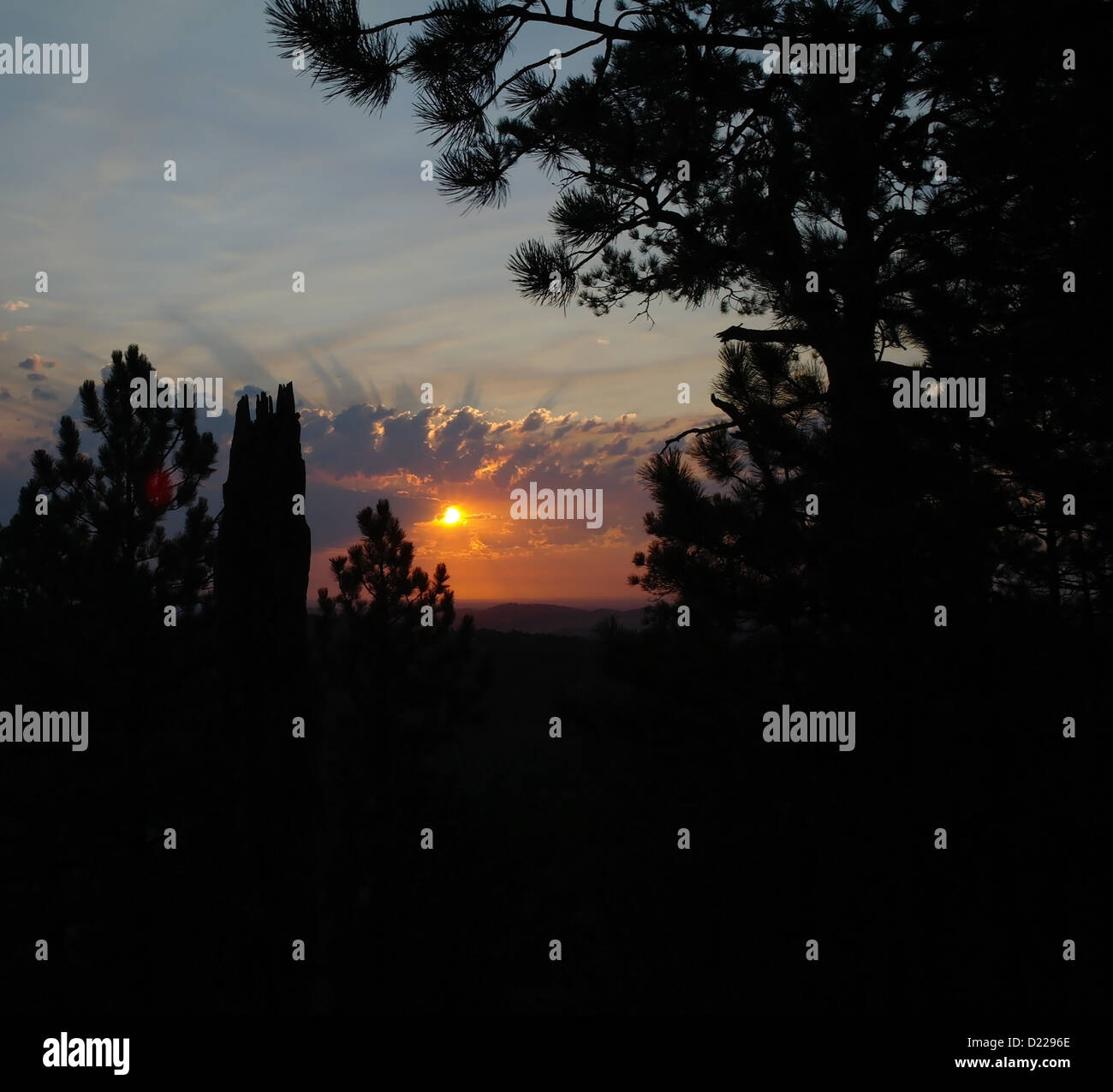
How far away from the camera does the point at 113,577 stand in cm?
1220

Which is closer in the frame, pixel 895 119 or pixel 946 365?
pixel 946 365

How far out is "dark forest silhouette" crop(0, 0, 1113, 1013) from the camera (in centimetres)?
478

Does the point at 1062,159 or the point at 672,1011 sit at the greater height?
the point at 1062,159

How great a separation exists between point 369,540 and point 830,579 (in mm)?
11371

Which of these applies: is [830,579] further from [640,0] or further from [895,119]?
[640,0]

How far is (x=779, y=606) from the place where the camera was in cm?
734

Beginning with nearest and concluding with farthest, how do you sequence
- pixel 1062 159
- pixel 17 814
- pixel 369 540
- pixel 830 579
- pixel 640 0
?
pixel 1062 159 → pixel 640 0 → pixel 830 579 → pixel 17 814 → pixel 369 540

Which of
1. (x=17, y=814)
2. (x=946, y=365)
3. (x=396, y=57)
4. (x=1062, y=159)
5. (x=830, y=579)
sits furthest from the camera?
(x=17, y=814)

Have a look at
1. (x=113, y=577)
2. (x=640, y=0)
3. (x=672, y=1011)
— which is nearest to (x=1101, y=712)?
(x=640, y=0)

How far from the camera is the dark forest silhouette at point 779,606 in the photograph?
15.7 ft

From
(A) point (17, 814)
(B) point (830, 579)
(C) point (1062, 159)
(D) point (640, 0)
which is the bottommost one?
(A) point (17, 814)
